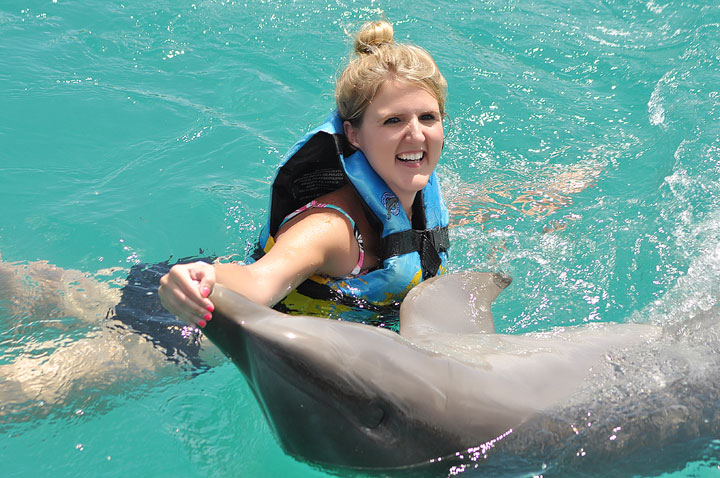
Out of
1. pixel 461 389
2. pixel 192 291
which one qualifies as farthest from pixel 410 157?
pixel 192 291

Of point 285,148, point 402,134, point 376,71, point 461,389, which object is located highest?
point 376,71

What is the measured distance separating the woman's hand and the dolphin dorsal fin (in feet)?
3.87

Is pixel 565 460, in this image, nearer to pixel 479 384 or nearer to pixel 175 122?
pixel 479 384

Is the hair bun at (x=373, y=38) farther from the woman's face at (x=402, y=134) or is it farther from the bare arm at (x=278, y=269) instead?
the bare arm at (x=278, y=269)

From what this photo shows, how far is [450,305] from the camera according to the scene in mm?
3906

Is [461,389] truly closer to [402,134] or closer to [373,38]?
[402,134]

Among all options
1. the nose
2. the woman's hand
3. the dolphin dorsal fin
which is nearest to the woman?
the nose

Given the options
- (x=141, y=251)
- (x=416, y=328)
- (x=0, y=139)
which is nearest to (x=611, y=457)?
(x=416, y=328)

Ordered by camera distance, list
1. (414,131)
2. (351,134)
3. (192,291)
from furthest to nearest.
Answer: (351,134)
(414,131)
(192,291)

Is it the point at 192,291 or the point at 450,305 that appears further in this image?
the point at 450,305

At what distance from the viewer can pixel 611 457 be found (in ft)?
9.92

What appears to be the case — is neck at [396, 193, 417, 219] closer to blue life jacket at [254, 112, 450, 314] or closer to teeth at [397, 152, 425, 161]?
blue life jacket at [254, 112, 450, 314]

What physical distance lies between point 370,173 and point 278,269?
1.24m

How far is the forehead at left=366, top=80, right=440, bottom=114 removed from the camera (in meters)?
4.24
